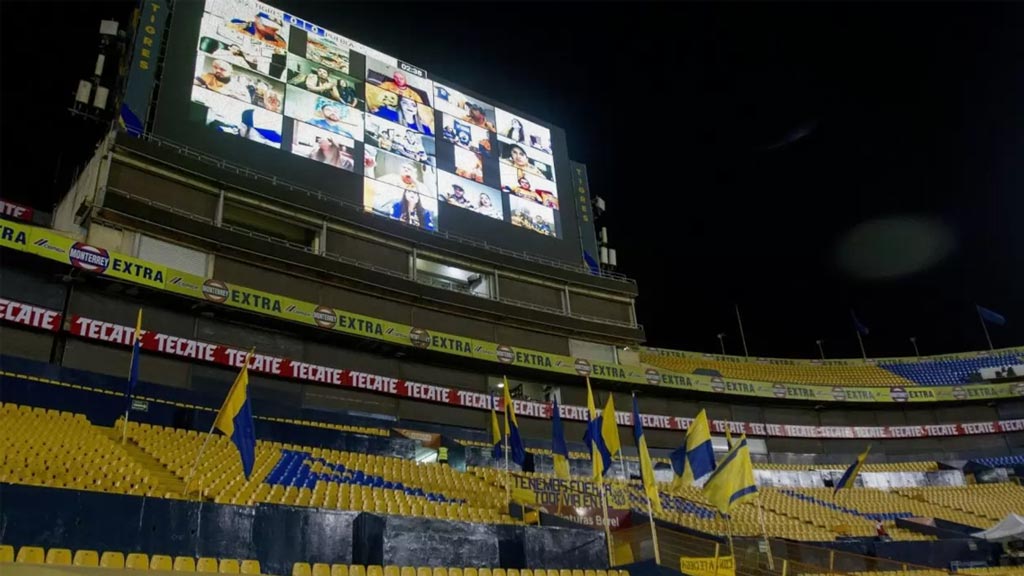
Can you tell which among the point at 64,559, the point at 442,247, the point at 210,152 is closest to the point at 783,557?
the point at 64,559

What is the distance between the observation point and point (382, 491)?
13.6 metres

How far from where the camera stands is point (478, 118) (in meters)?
29.9

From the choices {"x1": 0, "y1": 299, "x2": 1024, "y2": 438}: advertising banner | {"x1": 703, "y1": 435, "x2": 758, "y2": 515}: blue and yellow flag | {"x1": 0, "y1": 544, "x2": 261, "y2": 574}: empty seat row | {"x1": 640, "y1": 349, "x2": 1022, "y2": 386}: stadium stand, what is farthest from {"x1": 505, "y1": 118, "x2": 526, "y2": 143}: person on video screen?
{"x1": 0, "y1": 544, "x2": 261, "y2": 574}: empty seat row

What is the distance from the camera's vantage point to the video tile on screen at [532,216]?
29.1 metres

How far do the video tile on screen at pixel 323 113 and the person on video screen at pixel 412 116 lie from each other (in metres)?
2.12

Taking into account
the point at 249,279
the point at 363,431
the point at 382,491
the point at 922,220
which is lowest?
the point at 382,491

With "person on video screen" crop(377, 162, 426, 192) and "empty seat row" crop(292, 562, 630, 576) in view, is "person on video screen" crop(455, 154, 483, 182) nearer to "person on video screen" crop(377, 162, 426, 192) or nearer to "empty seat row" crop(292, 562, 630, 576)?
"person on video screen" crop(377, 162, 426, 192)

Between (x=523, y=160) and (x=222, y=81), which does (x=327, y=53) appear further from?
(x=523, y=160)

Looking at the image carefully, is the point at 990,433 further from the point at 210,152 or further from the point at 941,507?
the point at 210,152

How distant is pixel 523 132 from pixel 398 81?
656 cm

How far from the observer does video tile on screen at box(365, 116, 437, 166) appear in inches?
1019

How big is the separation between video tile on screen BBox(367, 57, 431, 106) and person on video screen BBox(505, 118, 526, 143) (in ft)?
14.2

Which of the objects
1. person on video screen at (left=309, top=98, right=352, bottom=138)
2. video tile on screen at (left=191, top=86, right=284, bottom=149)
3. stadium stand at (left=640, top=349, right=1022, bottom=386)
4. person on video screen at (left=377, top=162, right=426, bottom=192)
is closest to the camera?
video tile on screen at (left=191, top=86, right=284, bottom=149)

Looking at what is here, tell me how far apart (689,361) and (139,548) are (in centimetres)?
3660
